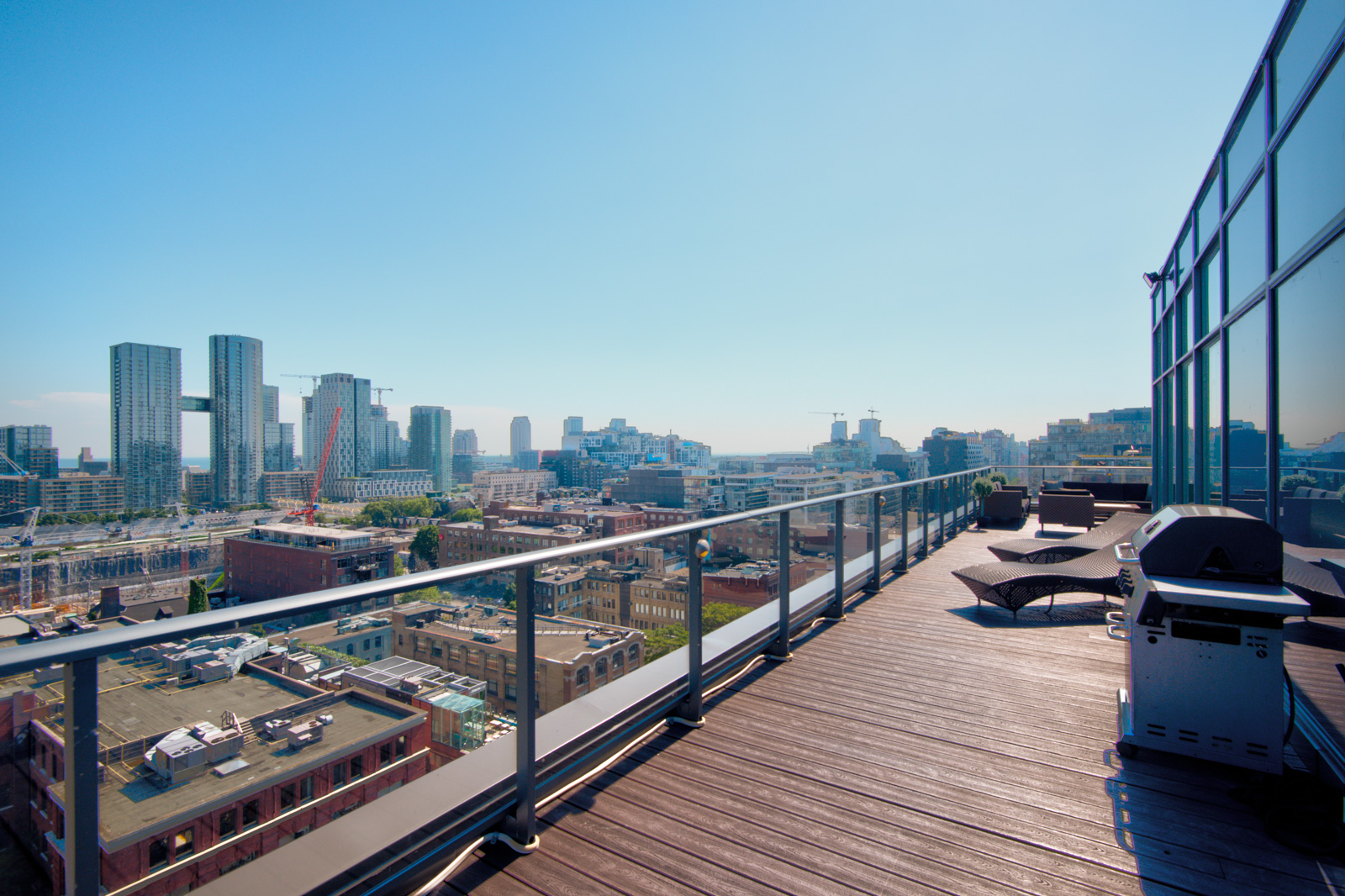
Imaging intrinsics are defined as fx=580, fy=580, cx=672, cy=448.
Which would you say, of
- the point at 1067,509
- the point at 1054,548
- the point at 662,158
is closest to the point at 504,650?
the point at 1054,548

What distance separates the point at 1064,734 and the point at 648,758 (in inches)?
87.9

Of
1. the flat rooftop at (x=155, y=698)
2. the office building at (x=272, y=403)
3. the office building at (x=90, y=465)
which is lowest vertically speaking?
the office building at (x=90, y=465)

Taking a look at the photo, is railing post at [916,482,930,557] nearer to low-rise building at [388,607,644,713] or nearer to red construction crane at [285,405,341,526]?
low-rise building at [388,607,644,713]

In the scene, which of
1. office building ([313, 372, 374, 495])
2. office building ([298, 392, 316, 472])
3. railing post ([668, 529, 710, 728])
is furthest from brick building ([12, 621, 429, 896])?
office building ([298, 392, 316, 472])

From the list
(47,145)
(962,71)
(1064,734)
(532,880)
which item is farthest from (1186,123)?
(47,145)

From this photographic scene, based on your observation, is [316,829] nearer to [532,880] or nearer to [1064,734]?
[532,880]

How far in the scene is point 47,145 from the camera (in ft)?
156

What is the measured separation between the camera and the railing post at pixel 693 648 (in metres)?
3.20

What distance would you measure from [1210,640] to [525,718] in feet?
9.89

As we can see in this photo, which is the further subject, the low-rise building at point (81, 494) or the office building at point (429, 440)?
the office building at point (429, 440)

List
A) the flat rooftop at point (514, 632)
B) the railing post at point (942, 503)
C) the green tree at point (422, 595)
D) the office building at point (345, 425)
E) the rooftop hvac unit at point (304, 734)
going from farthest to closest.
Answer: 1. the office building at point (345, 425)
2. the railing post at point (942, 503)
3. the flat rooftop at point (514, 632)
4. the green tree at point (422, 595)
5. the rooftop hvac unit at point (304, 734)

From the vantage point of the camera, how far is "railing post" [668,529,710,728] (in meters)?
3.20

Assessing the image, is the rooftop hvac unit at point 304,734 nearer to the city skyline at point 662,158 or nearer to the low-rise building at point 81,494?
the city skyline at point 662,158

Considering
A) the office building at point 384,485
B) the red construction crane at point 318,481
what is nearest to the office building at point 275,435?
the red construction crane at point 318,481
